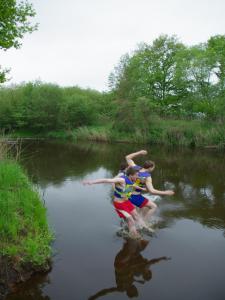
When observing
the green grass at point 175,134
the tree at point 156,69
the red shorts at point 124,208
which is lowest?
the red shorts at point 124,208

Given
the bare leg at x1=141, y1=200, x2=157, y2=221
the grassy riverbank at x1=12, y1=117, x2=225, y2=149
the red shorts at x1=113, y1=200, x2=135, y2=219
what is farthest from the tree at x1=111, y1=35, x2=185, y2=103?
the red shorts at x1=113, y1=200, x2=135, y2=219

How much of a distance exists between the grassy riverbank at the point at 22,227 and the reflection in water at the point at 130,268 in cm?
144

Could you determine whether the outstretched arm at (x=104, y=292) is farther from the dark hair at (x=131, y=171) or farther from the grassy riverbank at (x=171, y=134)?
the grassy riverbank at (x=171, y=134)

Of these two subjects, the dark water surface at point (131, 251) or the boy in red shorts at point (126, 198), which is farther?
the boy in red shorts at point (126, 198)

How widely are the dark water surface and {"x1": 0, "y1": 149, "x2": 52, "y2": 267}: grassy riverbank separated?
474mm

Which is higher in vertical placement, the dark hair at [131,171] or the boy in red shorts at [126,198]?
the dark hair at [131,171]

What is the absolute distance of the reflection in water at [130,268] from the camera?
230 inches

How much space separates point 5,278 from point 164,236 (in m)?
4.32

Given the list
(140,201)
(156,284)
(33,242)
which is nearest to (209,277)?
(156,284)

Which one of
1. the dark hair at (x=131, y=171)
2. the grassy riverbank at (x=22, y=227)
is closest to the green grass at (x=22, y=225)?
the grassy riverbank at (x=22, y=227)

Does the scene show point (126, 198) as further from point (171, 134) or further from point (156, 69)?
point (156, 69)

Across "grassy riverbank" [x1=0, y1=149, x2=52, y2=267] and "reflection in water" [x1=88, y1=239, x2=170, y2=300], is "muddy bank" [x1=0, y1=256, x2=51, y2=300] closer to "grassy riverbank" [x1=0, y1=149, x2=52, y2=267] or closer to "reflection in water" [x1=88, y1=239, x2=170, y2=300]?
"grassy riverbank" [x1=0, y1=149, x2=52, y2=267]

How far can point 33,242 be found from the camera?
6113 millimetres

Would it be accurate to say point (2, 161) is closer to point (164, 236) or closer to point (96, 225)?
point (96, 225)
